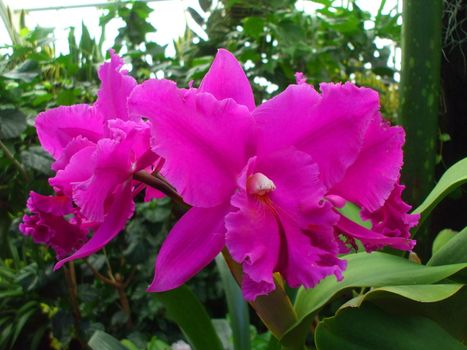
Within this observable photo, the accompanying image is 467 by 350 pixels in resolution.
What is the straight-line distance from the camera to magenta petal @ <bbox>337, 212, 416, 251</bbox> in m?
0.44

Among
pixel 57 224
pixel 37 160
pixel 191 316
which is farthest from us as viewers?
pixel 37 160

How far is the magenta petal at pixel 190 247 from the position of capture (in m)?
0.42

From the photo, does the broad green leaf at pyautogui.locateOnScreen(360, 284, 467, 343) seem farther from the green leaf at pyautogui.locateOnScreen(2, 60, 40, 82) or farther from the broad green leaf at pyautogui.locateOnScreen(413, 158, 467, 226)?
the green leaf at pyautogui.locateOnScreen(2, 60, 40, 82)

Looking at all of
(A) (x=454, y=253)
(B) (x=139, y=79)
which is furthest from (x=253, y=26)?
(A) (x=454, y=253)

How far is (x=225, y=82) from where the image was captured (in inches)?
18.0

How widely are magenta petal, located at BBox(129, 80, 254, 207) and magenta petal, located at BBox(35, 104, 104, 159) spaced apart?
4.3 inches

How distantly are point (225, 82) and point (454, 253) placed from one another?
346mm

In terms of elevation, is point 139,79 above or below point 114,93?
below

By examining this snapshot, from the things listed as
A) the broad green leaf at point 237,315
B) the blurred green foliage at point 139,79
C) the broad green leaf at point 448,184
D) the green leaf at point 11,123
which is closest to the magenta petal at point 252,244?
the broad green leaf at point 448,184

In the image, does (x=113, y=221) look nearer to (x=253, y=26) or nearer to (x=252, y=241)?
(x=252, y=241)

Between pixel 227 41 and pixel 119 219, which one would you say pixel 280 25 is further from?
pixel 119 219

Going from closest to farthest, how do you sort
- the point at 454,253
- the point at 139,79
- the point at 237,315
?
the point at 454,253 < the point at 237,315 < the point at 139,79

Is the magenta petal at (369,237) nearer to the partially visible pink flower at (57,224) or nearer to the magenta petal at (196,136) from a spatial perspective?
the magenta petal at (196,136)

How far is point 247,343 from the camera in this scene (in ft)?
2.66
